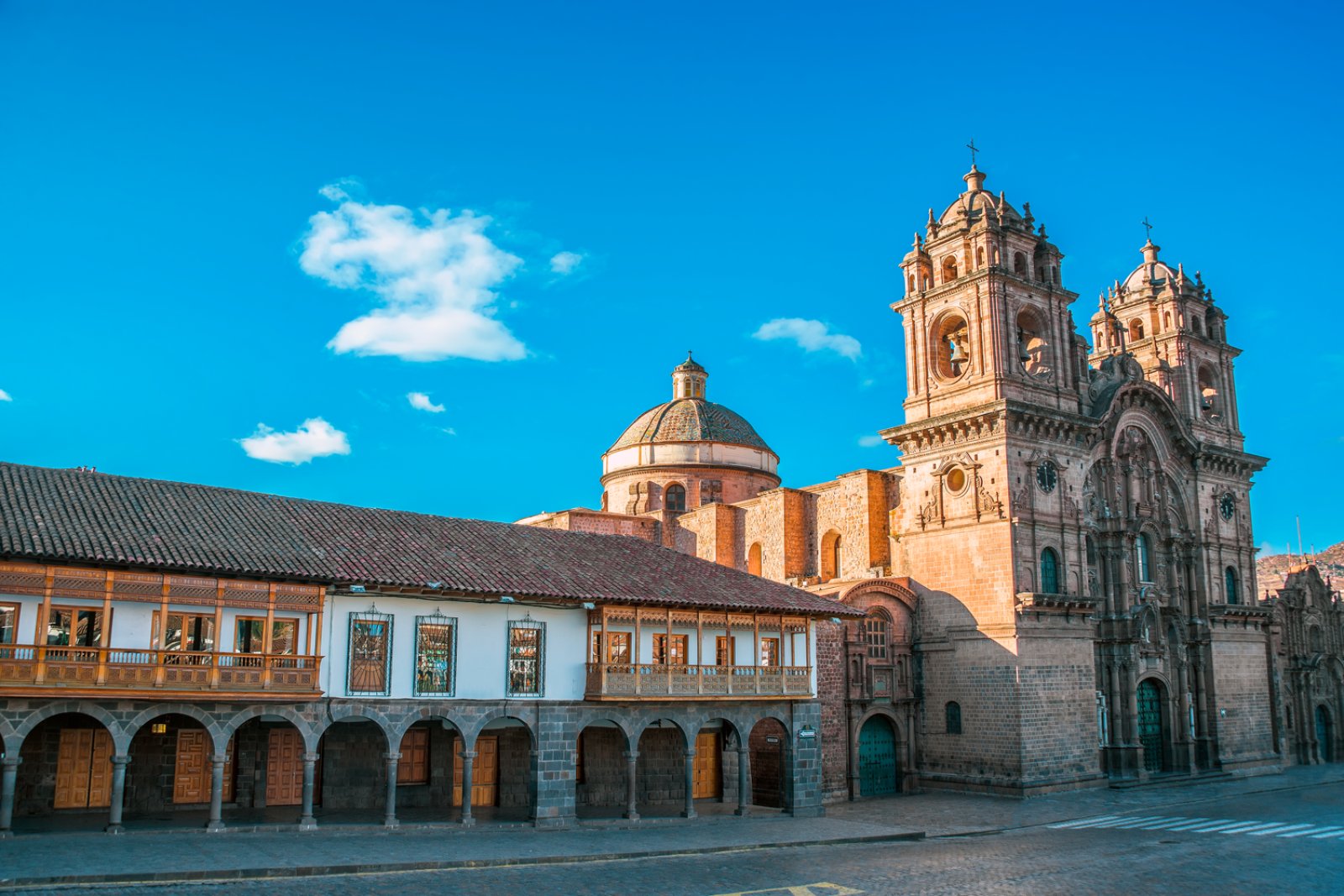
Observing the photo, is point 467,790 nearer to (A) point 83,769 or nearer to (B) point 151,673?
(B) point 151,673

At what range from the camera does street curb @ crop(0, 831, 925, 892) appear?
16922mm

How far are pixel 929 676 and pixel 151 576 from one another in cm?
2360

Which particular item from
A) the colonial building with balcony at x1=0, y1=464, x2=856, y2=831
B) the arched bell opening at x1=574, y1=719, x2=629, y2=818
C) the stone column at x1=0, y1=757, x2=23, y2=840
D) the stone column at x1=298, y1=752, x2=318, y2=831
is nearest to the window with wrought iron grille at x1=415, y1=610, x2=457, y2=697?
the colonial building with balcony at x1=0, y1=464, x2=856, y2=831

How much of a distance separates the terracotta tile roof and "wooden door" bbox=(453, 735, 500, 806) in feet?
16.2

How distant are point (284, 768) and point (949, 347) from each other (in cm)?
2477

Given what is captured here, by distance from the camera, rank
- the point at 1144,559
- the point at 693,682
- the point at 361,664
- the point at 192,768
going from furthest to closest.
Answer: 1. the point at 1144,559
2. the point at 693,682
3. the point at 192,768
4. the point at 361,664

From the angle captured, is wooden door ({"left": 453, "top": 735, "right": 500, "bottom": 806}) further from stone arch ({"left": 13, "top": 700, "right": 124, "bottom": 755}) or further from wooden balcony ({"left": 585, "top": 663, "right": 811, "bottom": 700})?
stone arch ({"left": 13, "top": 700, "right": 124, "bottom": 755})

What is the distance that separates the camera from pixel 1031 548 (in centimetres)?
3506

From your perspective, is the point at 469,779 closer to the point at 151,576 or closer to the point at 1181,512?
the point at 151,576

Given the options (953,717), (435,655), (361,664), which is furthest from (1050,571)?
(361,664)

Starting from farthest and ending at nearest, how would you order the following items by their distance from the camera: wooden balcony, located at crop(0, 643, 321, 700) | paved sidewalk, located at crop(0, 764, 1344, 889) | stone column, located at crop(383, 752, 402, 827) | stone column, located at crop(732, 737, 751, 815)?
stone column, located at crop(732, 737, 751, 815)
stone column, located at crop(383, 752, 402, 827)
wooden balcony, located at crop(0, 643, 321, 700)
paved sidewalk, located at crop(0, 764, 1344, 889)

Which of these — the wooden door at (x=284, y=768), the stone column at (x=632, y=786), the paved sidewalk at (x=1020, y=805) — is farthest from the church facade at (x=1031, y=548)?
the wooden door at (x=284, y=768)

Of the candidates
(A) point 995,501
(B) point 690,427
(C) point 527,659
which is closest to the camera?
(C) point 527,659

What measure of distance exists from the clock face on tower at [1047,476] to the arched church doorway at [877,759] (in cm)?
882
